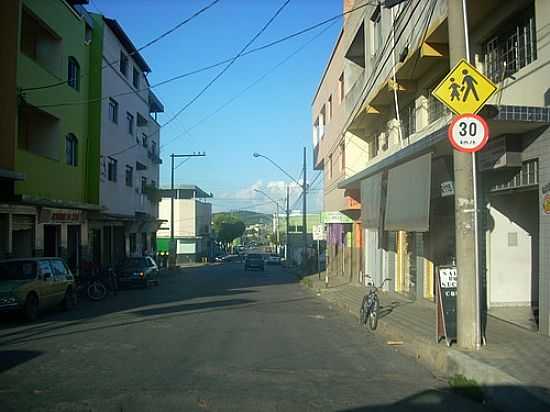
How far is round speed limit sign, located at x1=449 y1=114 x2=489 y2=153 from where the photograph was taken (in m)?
9.23

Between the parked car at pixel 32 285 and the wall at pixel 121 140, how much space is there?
14090mm

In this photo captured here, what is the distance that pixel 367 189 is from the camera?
71.3 feet

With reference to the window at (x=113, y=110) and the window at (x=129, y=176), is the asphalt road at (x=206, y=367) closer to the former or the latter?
the window at (x=113, y=110)

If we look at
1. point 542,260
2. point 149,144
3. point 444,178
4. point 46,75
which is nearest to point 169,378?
point 542,260

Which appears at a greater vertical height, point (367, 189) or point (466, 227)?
point (367, 189)

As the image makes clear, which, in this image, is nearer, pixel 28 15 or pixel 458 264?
pixel 458 264

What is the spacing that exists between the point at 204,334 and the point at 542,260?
261 inches

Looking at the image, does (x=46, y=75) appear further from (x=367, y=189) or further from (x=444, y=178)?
(x=444, y=178)

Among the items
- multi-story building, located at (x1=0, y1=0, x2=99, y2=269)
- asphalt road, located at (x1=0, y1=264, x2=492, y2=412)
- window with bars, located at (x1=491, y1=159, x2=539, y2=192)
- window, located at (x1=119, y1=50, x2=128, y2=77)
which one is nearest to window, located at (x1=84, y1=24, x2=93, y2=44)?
multi-story building, located at (x1=0, y1=0, x2=99, y2=269)

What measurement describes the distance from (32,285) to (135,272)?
13.2 meters

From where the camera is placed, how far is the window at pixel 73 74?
2753cm

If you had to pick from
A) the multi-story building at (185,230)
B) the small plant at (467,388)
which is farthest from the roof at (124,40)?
the multi-story building at (185,230)

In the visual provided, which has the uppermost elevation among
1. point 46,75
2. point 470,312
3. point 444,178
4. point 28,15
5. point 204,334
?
point 28,15

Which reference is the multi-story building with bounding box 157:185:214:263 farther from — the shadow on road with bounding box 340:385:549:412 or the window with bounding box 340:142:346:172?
the shadow on road with bounding box 340:385:549:412
